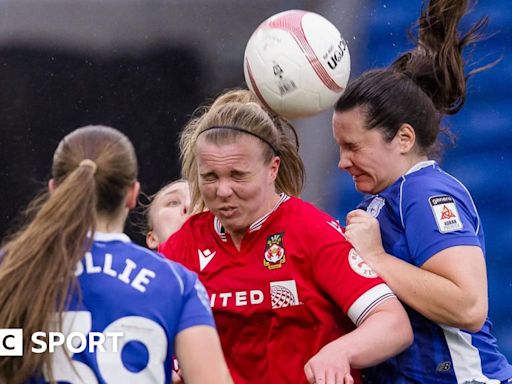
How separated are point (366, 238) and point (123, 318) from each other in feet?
3.22

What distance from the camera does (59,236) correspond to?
9.66ft

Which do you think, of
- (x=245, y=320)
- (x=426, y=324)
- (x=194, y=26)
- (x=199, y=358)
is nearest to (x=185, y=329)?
(x=199, y=358)

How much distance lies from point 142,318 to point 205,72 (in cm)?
490

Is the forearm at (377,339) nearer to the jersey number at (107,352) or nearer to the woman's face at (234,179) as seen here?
Answer: the woman's face at (234,179)

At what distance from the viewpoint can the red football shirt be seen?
3504mm

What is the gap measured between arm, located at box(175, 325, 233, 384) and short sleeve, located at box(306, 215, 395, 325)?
1.99 ft

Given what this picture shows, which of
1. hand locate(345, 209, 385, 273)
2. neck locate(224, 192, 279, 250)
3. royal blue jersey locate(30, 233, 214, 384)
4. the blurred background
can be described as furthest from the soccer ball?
the blurred background

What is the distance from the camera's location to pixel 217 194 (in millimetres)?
3533

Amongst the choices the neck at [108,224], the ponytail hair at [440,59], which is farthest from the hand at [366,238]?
the neck at [108,224]

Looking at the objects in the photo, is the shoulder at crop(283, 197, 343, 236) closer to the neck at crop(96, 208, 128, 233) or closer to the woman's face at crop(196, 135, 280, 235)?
the woman's face at crop(196, 135, 280, 235)

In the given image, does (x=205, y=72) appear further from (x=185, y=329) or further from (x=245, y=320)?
(x=185, y=329)

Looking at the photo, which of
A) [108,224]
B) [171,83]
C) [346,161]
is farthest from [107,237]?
[171,83]

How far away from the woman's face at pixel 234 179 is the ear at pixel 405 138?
458mm

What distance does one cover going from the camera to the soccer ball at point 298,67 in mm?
3701
